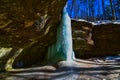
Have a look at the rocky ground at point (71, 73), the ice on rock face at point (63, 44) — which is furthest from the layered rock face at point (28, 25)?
the rocky ground at point (71, 73)

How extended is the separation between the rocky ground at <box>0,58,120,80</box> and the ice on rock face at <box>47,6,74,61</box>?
358 mm

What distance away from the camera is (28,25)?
20.8ft

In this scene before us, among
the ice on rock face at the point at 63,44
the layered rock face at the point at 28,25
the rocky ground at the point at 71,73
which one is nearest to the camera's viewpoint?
the layered rock face at the point at 28,25

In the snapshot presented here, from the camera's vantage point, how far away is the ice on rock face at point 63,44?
753cm

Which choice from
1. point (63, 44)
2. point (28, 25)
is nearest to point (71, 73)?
point (63, 44)

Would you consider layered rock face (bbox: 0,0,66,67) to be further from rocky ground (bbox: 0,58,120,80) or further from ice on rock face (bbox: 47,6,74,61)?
rocky ground (bbox: 0,58,120,80)

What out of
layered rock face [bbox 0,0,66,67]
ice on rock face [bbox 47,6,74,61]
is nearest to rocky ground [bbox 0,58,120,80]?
ice on rock face [bbox 47,6,74,61]

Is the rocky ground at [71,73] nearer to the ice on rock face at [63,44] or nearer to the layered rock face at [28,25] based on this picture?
the ice on rock face at [63,44]

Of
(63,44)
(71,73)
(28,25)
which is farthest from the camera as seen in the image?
(63,44)

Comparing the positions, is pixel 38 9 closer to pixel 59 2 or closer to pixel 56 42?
pixel 59 2

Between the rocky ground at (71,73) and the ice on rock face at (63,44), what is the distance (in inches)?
14.1

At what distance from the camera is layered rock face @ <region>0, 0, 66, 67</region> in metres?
5.30

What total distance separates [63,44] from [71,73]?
4.48ft

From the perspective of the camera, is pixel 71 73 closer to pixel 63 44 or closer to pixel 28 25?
pixel 63 44
